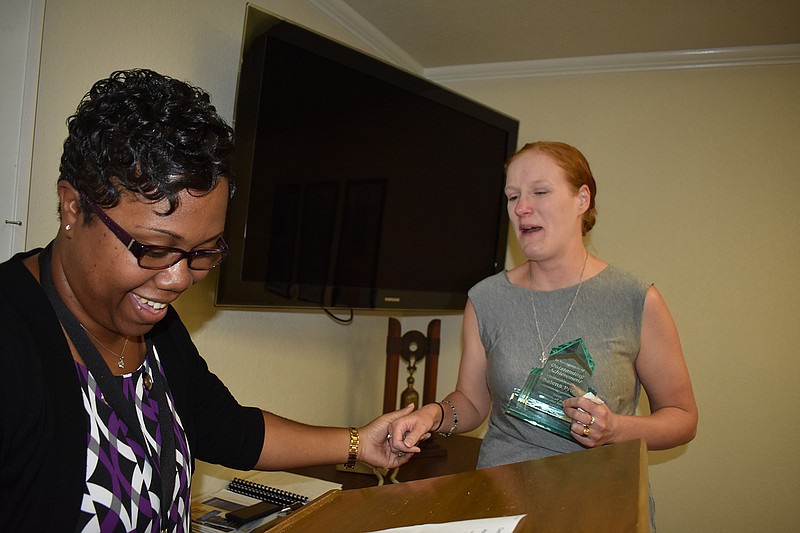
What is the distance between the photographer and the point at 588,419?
140 centimetres

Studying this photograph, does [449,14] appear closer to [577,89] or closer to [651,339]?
[577,89]

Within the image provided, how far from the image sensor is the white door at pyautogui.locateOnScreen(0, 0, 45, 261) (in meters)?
1.56

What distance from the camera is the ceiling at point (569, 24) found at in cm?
266

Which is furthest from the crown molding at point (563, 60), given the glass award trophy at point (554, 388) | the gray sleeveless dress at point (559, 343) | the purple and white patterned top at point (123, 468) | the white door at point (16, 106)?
the purple and white patterned top at point (123, 468)

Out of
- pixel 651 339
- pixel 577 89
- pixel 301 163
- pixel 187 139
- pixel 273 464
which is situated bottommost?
pixel 273 464

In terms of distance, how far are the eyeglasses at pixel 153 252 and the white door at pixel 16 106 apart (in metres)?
0.80

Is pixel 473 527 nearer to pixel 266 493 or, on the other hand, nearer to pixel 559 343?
pixel 559 343

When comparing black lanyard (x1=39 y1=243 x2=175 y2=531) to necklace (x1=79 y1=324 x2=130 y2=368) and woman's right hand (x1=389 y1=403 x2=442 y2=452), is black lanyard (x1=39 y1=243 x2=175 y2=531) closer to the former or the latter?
necklace (x1=79 y1=324 x2=130 y2=368)

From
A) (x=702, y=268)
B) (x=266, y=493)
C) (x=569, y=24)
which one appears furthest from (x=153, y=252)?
(x=702, y=268)

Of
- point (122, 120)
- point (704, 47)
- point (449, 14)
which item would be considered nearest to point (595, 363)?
point (122, 120)

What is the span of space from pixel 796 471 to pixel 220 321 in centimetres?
253

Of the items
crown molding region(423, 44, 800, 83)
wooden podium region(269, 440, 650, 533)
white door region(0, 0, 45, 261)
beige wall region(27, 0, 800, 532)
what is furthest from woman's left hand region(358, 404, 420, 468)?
crown molding region(423, 44, 800, 83)

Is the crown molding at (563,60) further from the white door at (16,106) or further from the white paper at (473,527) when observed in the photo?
the white paper at (473,527)

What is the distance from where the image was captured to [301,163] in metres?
2.21
